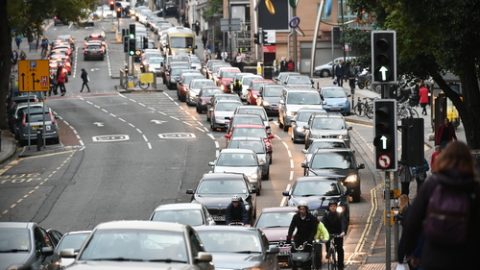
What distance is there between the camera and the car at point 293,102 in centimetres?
5675

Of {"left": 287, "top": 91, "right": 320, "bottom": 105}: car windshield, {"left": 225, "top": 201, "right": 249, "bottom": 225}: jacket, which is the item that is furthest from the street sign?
{"left": 225, "top": 201, "right": 249, "bottom": 225}: jacket

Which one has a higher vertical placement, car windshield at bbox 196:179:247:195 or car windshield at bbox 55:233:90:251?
car windshield at bbox 55:233:90:251

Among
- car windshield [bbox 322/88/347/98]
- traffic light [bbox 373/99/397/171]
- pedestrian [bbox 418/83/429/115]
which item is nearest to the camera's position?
traffic light [bbox 373/99/397/171]

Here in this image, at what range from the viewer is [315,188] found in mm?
32812

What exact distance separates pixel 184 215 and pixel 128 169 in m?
19.5

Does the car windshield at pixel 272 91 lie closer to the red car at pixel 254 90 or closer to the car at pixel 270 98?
the car at pixel 270 98

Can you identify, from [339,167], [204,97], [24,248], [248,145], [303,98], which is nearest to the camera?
[24,248]

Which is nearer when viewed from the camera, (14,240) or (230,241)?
(230,241)

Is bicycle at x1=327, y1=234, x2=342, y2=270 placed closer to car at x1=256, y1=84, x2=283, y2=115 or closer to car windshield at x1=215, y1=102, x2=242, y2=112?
car windshield at x1=215, y1=102, x2=242, y2=112

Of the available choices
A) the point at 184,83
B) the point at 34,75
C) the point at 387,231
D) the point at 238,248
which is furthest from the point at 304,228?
the point at 184,83

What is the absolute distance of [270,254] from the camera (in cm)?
1969

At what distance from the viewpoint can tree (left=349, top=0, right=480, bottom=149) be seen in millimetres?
30188

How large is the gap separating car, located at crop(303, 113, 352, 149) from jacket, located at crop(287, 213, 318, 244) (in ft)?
79.2

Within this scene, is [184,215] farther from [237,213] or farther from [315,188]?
[315,188]
